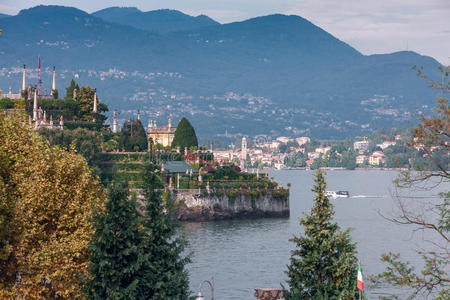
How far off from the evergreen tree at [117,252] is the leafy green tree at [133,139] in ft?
345

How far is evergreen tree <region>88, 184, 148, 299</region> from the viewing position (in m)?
35.7

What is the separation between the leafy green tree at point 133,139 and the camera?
5625 inches

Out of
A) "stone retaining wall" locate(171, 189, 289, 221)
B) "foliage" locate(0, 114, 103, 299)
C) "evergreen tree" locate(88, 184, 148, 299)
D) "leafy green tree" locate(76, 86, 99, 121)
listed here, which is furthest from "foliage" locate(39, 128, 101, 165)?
"evergreen tree" locate(88, 184, 148, 299)

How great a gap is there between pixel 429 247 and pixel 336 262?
69467 mm

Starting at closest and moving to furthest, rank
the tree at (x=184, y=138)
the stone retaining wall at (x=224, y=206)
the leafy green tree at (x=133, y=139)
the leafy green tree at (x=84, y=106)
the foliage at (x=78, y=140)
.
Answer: the foliage at (x=78, y=140)
the stone retaining wall at (x=224, y=206)
the leafy green tree at (x=133, y=139)
the tree at (x=184, y=138)
the leafy green tree at (x=84, y=106)

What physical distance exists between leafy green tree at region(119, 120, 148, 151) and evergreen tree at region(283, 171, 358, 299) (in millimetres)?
104013

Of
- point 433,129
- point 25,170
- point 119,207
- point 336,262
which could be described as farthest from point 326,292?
point 25,170

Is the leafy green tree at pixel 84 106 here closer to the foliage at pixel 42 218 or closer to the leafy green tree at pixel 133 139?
the leafy green tree at pixel 133 139

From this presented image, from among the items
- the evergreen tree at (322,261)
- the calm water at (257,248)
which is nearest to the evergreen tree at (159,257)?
the evergreen tree at (322,261)

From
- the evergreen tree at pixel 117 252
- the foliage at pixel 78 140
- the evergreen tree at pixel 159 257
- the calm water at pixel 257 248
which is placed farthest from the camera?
the foliage at pixel 78 140

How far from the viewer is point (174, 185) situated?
131 m

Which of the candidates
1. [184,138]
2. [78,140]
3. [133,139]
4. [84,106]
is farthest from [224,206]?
[84,106]

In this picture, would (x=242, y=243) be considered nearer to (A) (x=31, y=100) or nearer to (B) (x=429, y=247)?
(B) (x=429, y=247)

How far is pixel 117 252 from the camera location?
36.2m
